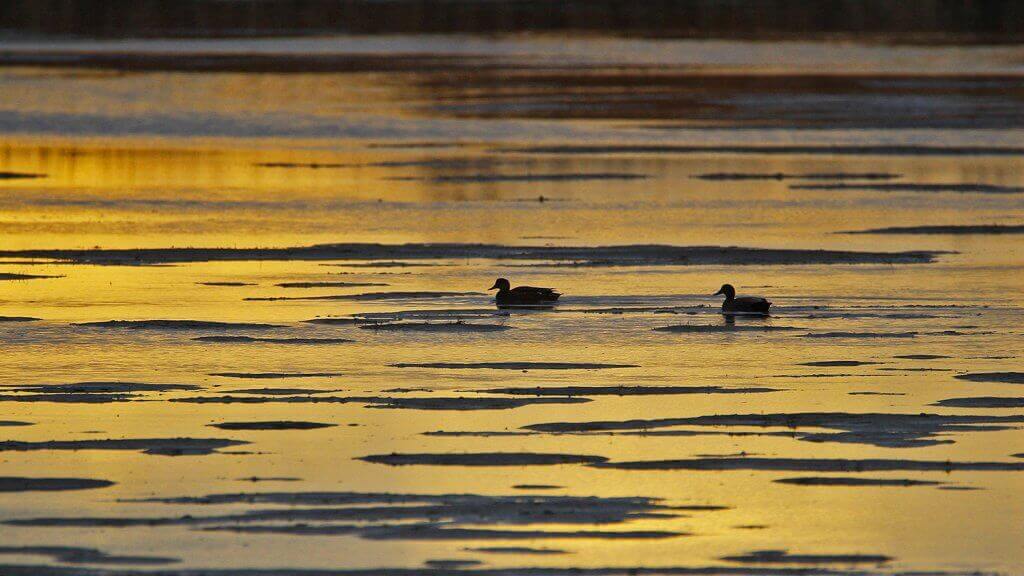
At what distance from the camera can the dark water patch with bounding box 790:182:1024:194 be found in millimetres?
31781

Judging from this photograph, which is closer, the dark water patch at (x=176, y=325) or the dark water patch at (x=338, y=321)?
the dark water patch at (x=176, y=325)

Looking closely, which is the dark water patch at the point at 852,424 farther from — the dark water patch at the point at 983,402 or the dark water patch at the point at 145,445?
the dark water patch at the point at 145,445

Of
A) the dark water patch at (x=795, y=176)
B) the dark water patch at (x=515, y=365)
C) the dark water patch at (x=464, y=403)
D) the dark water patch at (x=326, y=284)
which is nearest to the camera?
the dark water patch at (x=464, y=403)

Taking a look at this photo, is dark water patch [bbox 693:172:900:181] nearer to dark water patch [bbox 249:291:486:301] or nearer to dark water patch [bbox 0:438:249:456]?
dark water patch [bbox 249:291:486:301]

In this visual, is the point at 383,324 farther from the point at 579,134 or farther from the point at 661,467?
the point at 579,134

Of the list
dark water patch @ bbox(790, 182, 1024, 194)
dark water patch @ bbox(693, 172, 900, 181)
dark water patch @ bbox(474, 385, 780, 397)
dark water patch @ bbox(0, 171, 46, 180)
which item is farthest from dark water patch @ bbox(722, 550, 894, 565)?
dark water patch @ bbox(0, 171, 46, 180)

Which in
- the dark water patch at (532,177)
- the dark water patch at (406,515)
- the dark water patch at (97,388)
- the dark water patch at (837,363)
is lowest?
the dark water patch at (406,515)

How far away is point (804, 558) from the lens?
11.1 metres

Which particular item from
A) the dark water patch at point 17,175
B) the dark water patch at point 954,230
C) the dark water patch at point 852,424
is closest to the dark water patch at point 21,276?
the dark water patch at point 852,424

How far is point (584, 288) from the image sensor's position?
70.3 ft

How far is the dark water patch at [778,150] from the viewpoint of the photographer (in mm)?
38094

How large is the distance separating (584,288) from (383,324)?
10.3ft

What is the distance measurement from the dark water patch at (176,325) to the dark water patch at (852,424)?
507cm

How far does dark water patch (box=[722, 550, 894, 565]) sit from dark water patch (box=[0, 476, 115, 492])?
12.4 feet
